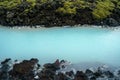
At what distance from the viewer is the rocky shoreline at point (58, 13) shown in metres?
32.7

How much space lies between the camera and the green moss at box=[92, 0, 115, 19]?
112 feet

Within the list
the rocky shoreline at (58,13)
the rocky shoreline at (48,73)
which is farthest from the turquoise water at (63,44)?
the rocky shoreline at (58,13)

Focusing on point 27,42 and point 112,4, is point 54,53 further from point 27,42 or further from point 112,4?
point 112,4

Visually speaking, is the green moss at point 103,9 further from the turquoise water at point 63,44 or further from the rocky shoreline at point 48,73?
the rocky shoreline at point 48,73

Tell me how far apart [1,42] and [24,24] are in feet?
24.7

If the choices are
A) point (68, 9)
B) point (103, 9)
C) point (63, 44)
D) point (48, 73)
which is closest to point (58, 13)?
point (68, 9)

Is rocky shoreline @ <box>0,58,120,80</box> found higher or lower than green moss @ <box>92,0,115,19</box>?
lower

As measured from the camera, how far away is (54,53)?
22203mm

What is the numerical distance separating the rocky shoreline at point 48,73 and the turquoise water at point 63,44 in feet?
4.95

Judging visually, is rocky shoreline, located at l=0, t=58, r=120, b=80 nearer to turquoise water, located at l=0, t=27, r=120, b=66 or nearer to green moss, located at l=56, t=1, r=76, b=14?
turquoise water, located at l=0, t=27, r=120, b=66


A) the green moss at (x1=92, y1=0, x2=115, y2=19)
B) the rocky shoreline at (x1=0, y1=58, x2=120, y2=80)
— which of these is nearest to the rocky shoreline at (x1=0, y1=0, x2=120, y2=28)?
the green moss at (x1=92, y1=0, x2=115, y2=19)

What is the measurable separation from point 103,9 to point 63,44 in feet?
42.9

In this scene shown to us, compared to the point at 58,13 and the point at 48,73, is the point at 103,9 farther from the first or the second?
the point at 48,73

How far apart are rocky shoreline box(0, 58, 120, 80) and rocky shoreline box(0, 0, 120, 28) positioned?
13.3 metres
